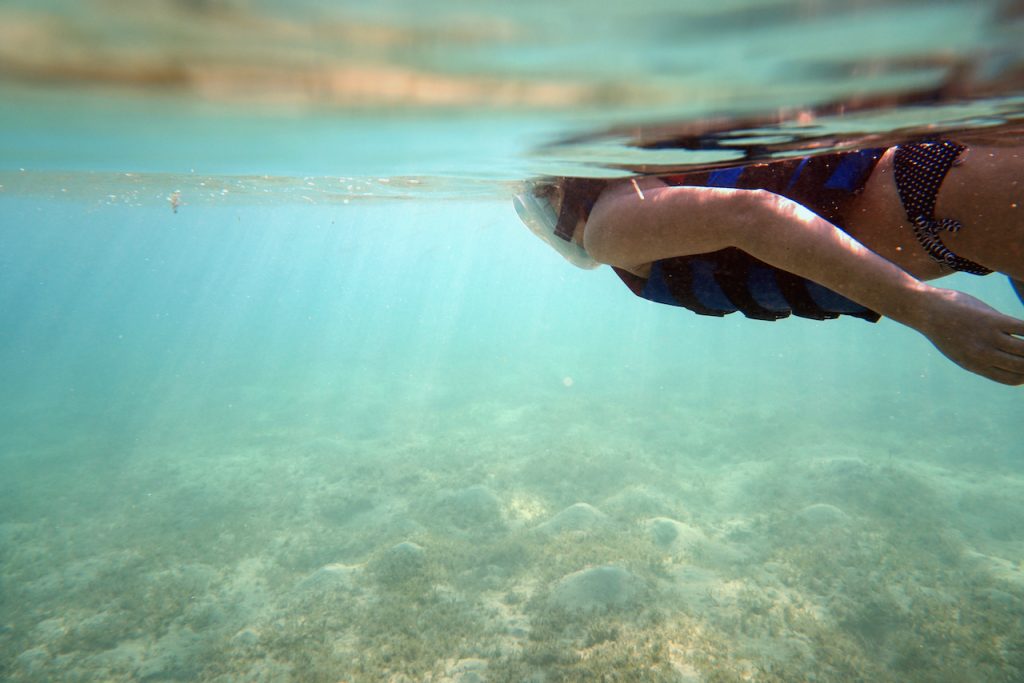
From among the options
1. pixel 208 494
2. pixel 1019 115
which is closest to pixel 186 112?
pixel 1019 115

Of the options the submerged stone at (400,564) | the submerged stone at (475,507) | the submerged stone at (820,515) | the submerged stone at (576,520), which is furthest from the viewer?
the submerged stone at (475,507)

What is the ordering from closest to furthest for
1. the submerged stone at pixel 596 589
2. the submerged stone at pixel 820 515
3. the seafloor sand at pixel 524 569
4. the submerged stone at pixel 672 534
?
the seafloor sand at pixel 524 569
the submerged stone at pixel 596 589
the submerged stone at pixel 672 534
the submerged stone at pixel 820 515

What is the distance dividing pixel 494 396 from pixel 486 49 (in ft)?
86.1

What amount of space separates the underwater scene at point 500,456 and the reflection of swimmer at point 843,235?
0.67 meters

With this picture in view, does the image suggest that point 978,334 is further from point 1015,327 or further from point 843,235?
point 843,235

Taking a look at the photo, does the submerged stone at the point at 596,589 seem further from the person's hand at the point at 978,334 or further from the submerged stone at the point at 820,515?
the person's hand at the point at 978,334

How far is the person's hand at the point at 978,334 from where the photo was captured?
1324mm

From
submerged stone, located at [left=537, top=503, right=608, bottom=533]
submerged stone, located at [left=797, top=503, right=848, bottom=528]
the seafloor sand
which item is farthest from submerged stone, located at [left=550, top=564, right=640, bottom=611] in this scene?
submerged stone, located at [left=797, top=503, right=848, bottom=528]

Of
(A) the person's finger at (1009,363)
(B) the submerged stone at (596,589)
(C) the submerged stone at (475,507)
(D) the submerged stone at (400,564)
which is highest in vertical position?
(A) the person's finger at (1009,363)

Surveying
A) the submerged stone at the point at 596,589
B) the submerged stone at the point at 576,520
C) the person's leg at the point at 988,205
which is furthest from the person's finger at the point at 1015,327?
the submerged stone at the point at 576,520

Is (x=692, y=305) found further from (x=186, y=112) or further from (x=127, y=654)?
(x=127, y=654)

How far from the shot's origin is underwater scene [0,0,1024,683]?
7.37 ft

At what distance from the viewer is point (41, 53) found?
7.29ft

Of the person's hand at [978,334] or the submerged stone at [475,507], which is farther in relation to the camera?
the submerged stone at [475,507]
